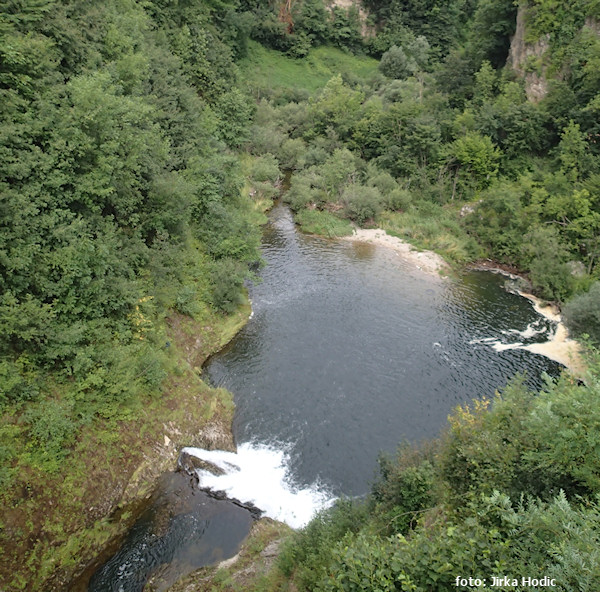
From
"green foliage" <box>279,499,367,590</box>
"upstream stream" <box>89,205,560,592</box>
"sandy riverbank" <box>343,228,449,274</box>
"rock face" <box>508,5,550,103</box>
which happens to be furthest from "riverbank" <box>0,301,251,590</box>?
"rock face" <box>508,5,550,103</box>

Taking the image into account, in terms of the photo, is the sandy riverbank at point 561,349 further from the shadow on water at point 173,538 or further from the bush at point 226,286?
the shadow on water at point 173,538

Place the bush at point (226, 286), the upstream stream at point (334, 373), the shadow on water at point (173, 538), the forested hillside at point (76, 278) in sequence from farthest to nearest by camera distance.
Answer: the bush at point (226, 286) < the upstream stream at point (334, 373) < the forested hillside at point (76, 278) < the shadow on water at point (173, 538)

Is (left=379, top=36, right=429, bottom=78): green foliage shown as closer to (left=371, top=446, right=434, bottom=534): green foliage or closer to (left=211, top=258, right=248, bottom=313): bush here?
(left=211, top=258, right=248, bottom=313): bush

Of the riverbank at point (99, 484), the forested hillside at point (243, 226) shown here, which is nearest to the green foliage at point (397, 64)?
the forested hillside at point (243, 226)

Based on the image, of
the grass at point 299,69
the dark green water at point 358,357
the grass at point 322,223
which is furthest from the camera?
the grass at point 299,69

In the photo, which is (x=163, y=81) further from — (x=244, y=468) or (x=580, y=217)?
(x=580, y=217)

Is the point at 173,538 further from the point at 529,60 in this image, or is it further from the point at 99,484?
the point at 529,60
